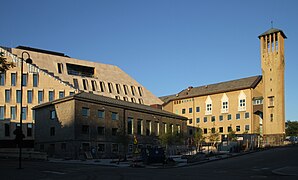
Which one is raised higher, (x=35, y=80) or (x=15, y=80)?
(x=35, y=80)

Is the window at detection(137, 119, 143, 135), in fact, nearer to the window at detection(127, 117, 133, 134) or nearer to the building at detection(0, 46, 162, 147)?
the window at detection(127, 117, 133, 134)

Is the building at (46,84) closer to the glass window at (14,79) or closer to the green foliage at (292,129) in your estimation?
the glass window at (14,79)

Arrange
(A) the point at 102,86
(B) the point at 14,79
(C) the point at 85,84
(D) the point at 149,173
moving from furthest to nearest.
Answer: (A) the point at 102,86 < (C) the point at 85,84 < (B) the point at 14,79 < (D) the point at 149,173

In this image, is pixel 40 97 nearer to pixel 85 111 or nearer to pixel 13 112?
pixel 13 112

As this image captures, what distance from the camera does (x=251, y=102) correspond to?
292 feet

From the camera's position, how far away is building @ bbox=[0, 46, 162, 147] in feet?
251

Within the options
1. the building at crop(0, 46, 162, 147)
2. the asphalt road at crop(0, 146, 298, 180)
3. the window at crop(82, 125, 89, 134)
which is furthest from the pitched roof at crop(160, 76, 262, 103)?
the asphalt road at crop(0, 146, 298, 180)

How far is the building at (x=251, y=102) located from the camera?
281 ft

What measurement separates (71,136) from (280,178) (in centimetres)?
3440

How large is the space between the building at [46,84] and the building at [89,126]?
1919 centimetres

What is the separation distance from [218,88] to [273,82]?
1488cm

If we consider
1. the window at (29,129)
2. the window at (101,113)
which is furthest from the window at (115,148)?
the window at (29,129)

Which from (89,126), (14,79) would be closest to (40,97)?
(14,79)

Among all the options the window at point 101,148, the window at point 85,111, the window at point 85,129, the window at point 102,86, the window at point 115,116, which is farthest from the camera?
the window at point 102,86
